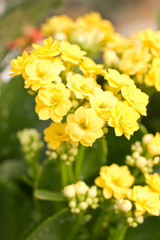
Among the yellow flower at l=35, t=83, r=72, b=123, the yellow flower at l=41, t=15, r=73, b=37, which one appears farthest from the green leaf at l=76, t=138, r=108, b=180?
the yellow flower at l=41, t=15, r=73, b=37

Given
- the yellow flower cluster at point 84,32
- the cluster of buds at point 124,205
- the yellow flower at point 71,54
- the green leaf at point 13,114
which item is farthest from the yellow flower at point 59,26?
the cluster of buds at point 124,205

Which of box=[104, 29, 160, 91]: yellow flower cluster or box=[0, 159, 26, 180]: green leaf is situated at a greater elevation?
box=[104, 29, 160, 91]: yellow flower cluster

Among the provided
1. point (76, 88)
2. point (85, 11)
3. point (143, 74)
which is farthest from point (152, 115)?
point (85, 11)

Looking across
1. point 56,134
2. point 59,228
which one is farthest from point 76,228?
point 56,134

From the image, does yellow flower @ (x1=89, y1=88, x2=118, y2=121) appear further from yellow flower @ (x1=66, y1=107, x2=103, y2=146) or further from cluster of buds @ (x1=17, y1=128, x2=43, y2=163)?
cluster of buds @ (x1=17, y1=128, x2=43, y2=163)

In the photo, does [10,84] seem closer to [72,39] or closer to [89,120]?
[72,39]

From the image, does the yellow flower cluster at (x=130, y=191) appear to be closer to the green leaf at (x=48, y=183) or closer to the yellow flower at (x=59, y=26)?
the green leaf at (x=48, y=183)
